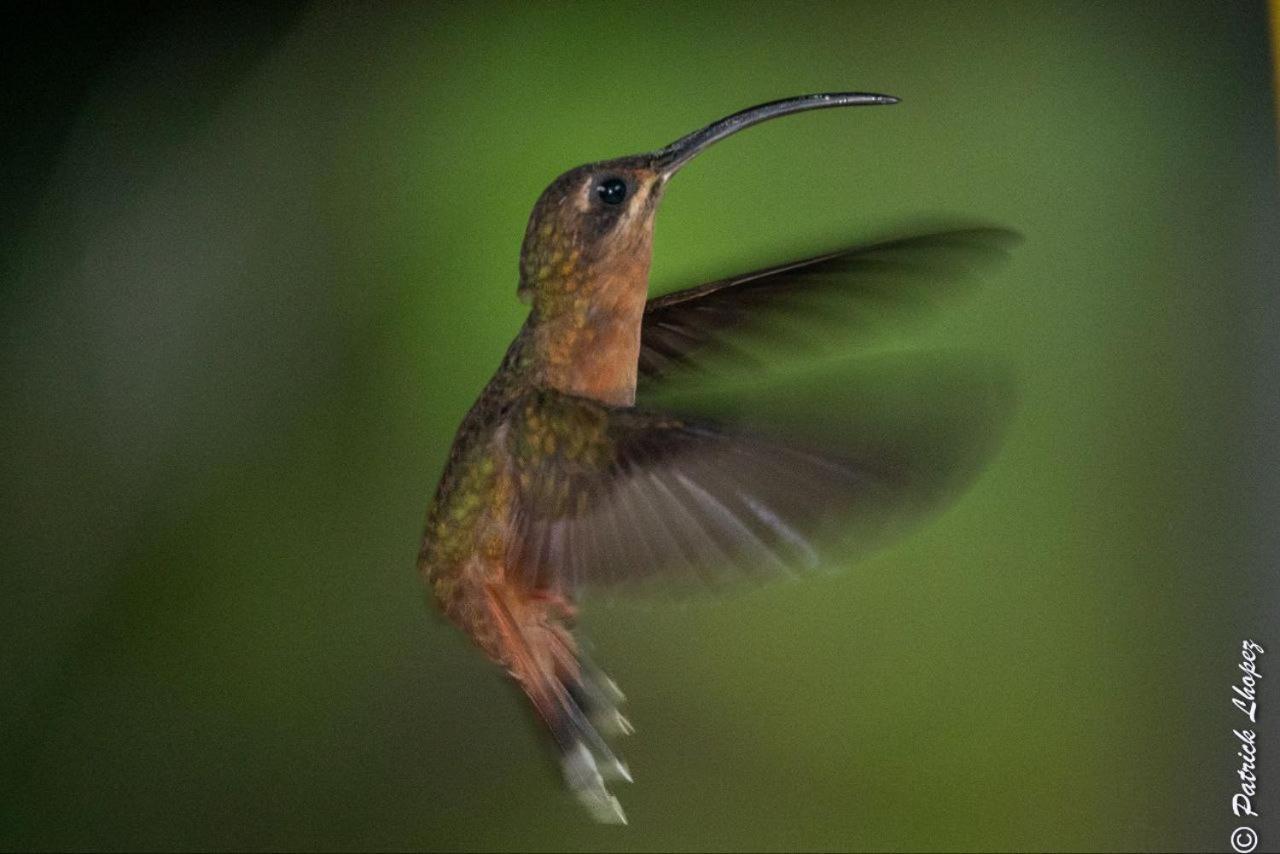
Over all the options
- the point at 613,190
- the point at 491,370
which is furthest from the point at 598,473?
the point at 491,370

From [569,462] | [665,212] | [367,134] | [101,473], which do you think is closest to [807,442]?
[569,462]

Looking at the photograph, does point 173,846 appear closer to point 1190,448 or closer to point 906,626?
point 906,626

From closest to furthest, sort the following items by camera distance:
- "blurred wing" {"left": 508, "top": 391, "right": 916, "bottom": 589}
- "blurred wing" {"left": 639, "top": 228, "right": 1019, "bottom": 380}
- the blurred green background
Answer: "blurred wing" {"left": 508, "top": 391, "right": 916, "bottom": 589} < "blurred wing" {"left": 639, "top": 228, "right": 1019, "bottom": 380} < the blurred green background

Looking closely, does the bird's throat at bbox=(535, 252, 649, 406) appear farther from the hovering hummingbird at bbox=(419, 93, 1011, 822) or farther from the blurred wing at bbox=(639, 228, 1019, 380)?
the blurred wing at bbox=(639, 228, 1019, 380)

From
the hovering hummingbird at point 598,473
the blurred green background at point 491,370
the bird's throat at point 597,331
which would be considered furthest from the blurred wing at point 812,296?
the blurred green background at point 491,370

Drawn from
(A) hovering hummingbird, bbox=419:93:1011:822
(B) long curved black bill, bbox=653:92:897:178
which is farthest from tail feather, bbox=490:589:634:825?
(B) long curved black bill, bbox=653:92:897:178

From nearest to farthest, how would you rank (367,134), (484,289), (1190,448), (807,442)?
(807,442) < (1190,448) < (484,289) < (367,134)

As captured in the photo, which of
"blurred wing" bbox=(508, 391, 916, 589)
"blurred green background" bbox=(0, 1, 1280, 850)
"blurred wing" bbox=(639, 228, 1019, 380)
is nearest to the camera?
"blurred wing" bbox=(508, 391, 916, 589)

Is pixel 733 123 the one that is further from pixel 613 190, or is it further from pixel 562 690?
pixel 562 690
